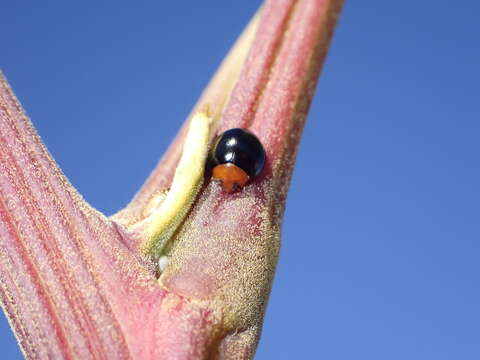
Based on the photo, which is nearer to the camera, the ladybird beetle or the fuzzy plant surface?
the fuzzy plant surface

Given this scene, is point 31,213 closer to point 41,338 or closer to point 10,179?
point 10,179

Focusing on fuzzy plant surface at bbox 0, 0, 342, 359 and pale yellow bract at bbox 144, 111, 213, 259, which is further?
pale yellow bract at bbox 144, 111, 213, 259

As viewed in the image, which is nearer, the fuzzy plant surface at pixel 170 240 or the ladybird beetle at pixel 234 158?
the fuzzy plant surface at pixel 170 240

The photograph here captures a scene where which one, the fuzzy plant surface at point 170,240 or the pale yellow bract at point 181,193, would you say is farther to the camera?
the pale yellow bract at point 181,193

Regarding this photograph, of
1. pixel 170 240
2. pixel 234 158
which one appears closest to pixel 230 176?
pixel 234 158

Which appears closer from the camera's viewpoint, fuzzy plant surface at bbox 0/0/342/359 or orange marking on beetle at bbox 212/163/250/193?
fuzzy plant surface at bbox 0/0/342/359

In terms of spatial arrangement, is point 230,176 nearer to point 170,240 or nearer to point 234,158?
point 234,158
